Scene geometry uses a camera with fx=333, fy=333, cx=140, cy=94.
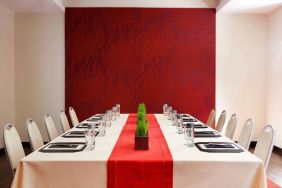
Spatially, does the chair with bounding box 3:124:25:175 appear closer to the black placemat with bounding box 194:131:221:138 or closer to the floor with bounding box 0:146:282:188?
the floor with bounding box 0:146:282:188

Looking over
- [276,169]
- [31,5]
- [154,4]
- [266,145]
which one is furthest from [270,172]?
[31,5]

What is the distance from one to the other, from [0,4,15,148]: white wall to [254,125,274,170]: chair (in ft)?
17.1

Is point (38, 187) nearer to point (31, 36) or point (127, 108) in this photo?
point (127, 108)

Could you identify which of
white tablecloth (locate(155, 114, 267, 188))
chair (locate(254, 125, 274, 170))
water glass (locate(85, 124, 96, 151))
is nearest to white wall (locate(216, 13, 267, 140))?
chair (locate(254, 125, 274, 170))

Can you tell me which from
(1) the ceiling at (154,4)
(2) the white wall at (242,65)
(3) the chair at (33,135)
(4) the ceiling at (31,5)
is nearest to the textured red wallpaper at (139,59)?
(1) the ceiling at (154,4)

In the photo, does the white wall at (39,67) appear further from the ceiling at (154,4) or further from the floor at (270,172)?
the floor at (270,172)

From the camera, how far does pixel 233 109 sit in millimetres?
7508

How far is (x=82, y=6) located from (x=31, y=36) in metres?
1.33

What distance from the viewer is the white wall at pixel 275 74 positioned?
6723 millimetres

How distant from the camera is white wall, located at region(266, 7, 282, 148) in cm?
672

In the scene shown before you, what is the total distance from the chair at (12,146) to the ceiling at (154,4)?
3852mm

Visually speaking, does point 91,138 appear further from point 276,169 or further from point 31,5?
point 31,5

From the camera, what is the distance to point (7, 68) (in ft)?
23.2

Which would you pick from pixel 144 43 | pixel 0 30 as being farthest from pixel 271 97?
pixel 0 30
